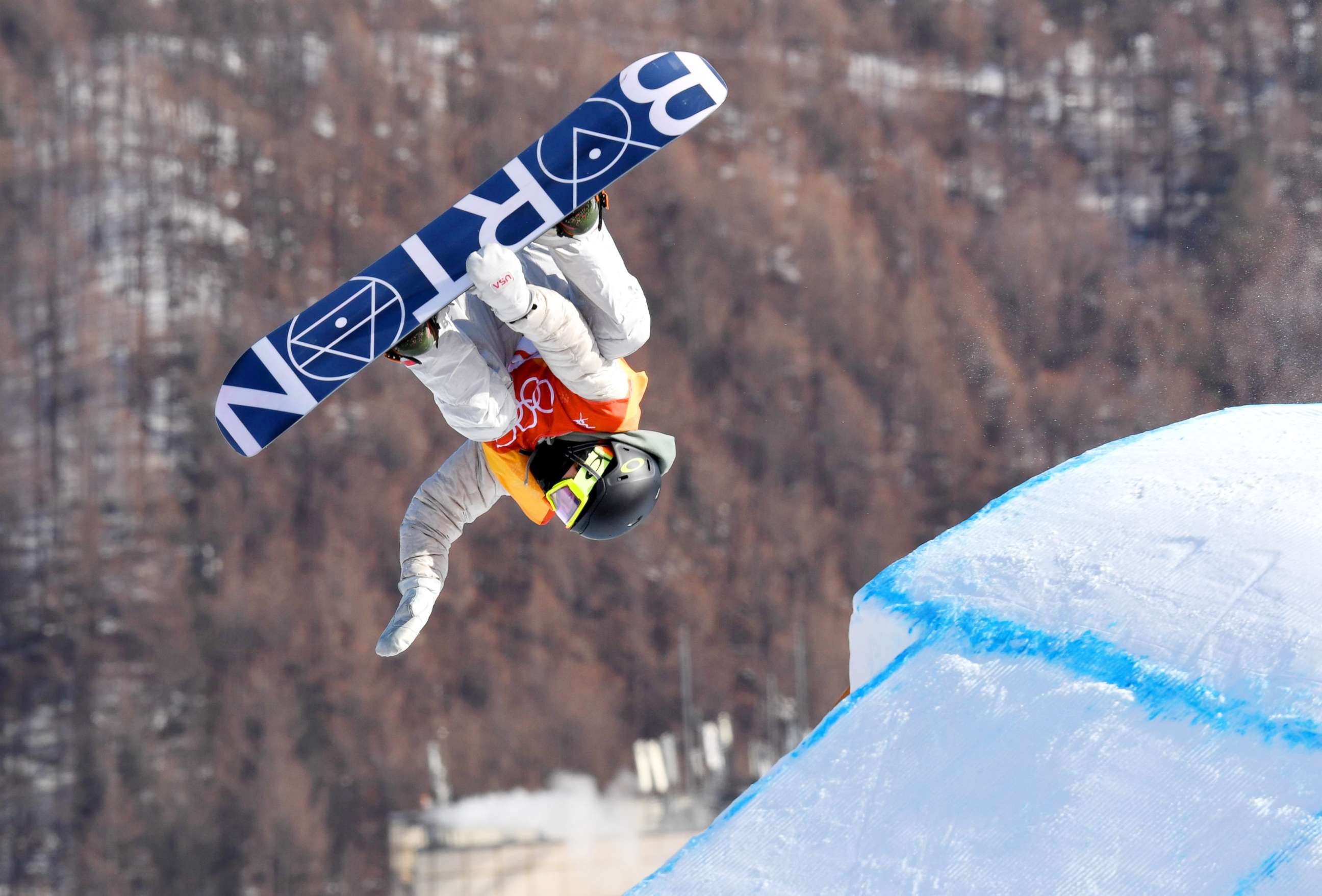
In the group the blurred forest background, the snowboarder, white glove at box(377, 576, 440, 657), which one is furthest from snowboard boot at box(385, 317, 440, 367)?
the blurred forest background

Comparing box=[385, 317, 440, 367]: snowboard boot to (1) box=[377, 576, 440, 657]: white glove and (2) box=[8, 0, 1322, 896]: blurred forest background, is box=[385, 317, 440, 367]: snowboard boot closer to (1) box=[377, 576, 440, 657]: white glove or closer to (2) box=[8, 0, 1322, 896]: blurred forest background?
(1) box=[377, 576, 440, 657]: white glove

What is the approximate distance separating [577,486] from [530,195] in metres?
0.65

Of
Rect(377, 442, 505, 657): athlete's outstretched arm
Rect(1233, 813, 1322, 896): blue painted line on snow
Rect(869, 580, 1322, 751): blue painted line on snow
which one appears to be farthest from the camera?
Rect(377, 442, 505, 657): athlete's outstretched arm

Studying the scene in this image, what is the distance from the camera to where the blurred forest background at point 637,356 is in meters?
12.9

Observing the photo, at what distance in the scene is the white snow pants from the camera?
2.50m

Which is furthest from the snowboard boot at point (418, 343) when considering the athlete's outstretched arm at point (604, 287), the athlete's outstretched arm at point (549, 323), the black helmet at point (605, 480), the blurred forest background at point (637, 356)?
the blurred forest background at point (637, 356)

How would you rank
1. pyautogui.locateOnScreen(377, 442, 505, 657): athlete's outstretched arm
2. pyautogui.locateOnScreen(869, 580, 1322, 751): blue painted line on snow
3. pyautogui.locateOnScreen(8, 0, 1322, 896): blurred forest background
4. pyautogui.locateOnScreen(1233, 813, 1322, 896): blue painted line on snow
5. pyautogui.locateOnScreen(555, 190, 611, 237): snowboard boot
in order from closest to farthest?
pyautogui.locateOnScreen(1233, 813, 1322, 896): blue painted line on snow < pyautogui.locateOnScreen(869, 580, 1322, 751): blue painted line on snow < pyautogui.locateOnScreen(555, 190, 611, 237): snowboard boot < pyautogui.locateOnScreen(377, 442, 505, 657): athlete's outstretched arm < pyautogui.locateOnScreen(8, 0, 1322, 896): blurred forest background

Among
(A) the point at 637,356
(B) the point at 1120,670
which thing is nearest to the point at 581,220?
(B) the point at 1120,670

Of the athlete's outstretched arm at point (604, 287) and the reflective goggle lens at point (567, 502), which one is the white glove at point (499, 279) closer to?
the athlete's outstretched arm at point (604, 287)

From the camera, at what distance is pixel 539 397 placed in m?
2.77

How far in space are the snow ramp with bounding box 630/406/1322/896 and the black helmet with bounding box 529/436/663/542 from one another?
63 centimetres

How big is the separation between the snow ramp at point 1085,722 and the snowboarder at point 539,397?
684 mm

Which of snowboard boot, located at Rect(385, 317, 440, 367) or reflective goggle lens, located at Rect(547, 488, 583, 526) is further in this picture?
reflective goggle lens, located at Rect(547, 488, 583, 526)

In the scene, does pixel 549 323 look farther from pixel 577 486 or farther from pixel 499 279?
pixel 577 486
